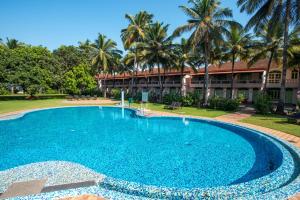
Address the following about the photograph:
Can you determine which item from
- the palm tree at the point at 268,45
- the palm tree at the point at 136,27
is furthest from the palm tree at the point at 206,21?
the palm tree at the point at 136,27

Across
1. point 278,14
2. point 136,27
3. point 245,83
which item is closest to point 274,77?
point 245,83

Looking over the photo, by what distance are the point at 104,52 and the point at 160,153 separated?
3757cm

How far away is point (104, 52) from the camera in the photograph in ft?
145

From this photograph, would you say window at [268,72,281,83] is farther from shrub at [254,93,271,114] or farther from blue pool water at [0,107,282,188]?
blue pool water at [0,107,282,188]

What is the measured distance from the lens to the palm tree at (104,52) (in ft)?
141

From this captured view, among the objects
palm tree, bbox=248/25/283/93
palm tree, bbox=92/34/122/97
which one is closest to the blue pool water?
palm tree, bbox=248/25/283/93

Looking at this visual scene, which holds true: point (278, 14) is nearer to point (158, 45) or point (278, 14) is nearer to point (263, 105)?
point (263, 105)

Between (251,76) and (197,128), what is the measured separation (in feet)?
83.8

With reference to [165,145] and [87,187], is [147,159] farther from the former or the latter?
[87,187]

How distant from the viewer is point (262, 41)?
27250mm

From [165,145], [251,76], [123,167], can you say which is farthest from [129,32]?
[123,167]

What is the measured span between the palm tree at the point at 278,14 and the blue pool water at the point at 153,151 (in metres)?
9.90

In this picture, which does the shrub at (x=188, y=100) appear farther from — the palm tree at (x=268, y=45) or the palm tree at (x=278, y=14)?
the palm tree at (x=278, y=14)

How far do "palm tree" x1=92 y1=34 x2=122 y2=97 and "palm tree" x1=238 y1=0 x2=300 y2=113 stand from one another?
28.6m
